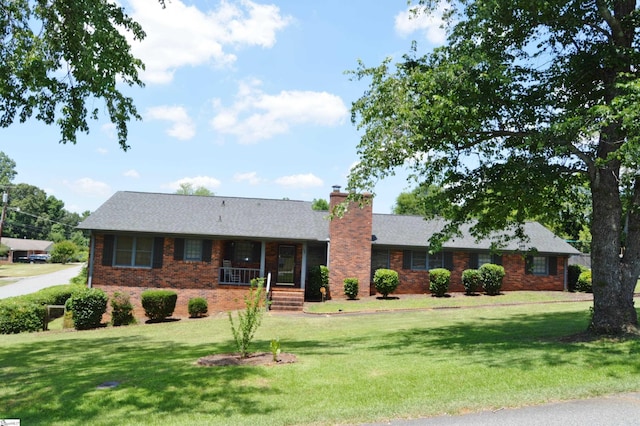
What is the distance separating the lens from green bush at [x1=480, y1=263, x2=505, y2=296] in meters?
25.7

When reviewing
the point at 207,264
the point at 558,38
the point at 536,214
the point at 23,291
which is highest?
the point at 558,38

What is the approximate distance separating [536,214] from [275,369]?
29.8 ft

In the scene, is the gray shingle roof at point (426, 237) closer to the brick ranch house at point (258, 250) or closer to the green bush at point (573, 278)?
the brick ranch house at point (258, 250)

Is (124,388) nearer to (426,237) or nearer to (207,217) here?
(207,217)

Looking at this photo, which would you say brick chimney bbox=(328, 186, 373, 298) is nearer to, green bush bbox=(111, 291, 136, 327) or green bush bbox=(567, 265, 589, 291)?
green bush bbox=(111, 291, 136, 327)

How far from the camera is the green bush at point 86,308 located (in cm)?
1884

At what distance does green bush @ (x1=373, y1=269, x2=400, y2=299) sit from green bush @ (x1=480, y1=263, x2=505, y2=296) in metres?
4.78

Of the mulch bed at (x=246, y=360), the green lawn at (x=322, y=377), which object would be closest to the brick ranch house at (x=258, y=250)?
the green lawn at (x=322, y=377)

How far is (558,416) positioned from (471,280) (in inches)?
805

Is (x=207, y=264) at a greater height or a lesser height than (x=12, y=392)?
greater

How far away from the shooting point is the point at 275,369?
9047 millimetres

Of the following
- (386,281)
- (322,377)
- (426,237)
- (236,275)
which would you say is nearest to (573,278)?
(426,237)

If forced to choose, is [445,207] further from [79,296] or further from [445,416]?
[79,296]

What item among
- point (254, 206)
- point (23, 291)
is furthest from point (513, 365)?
point (23, 291)
